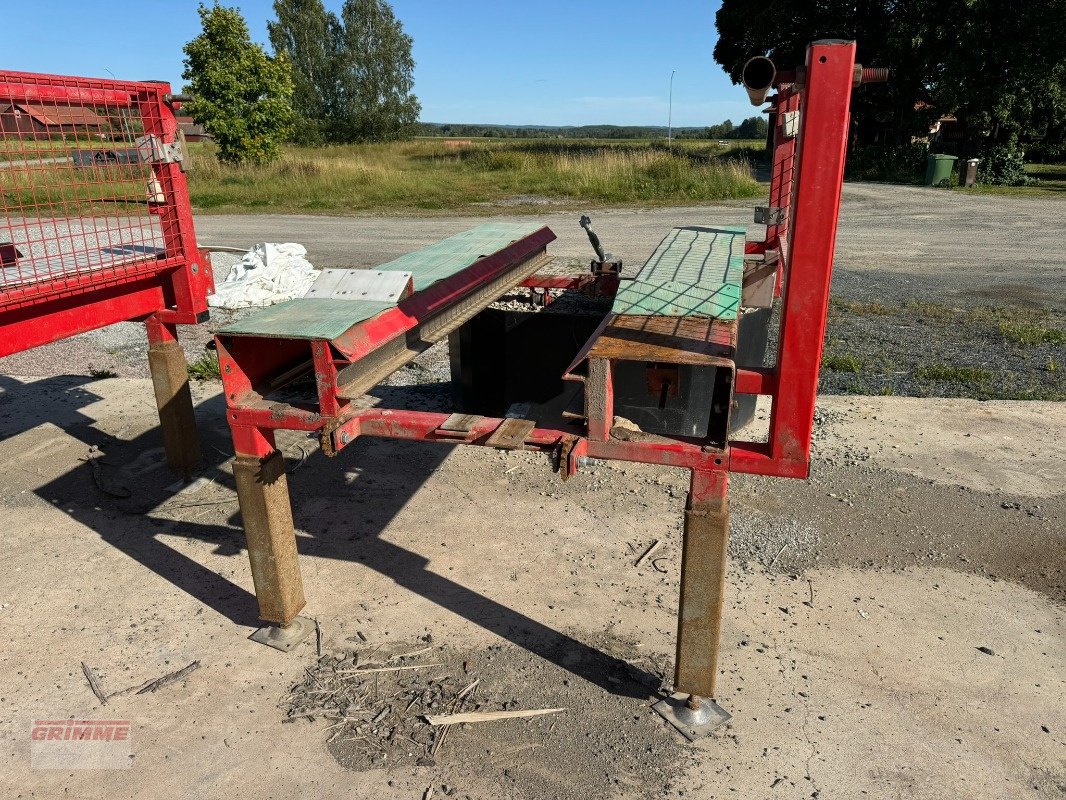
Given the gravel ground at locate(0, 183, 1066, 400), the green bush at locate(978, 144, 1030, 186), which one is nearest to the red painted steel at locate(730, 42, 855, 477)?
the gravel ground at locate(0, 183, 1066, 400)

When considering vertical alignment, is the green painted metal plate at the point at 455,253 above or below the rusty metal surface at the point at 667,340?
above

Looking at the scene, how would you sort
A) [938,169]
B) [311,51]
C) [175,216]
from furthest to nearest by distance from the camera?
[311,51] → [938,169] → [175,216]

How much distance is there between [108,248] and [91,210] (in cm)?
67

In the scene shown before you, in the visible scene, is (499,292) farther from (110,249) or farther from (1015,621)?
(1015,621)

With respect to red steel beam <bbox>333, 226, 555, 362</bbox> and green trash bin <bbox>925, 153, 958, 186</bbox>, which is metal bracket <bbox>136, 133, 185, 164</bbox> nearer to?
red steel beam <bbox>333, 226, 555, 362</bbox>

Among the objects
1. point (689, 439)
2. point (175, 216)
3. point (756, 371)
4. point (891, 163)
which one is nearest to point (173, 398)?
point (175, 216)

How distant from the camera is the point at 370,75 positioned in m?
56.9

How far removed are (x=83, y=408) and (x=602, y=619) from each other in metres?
5.25

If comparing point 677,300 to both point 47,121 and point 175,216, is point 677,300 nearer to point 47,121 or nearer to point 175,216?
point 175,216

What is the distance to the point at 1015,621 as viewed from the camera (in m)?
3.83

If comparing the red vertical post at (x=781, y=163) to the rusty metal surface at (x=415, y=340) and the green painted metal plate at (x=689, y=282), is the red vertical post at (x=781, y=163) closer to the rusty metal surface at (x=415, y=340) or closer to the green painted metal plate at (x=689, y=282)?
the green painted metal plate at (x=689, y=282)

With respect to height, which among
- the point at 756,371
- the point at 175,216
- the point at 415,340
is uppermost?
the point at 175,216

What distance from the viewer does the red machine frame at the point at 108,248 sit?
388 centimetres

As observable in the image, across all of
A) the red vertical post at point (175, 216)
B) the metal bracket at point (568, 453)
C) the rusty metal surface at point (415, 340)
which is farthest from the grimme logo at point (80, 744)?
the red vertical post at point (175, 216)
